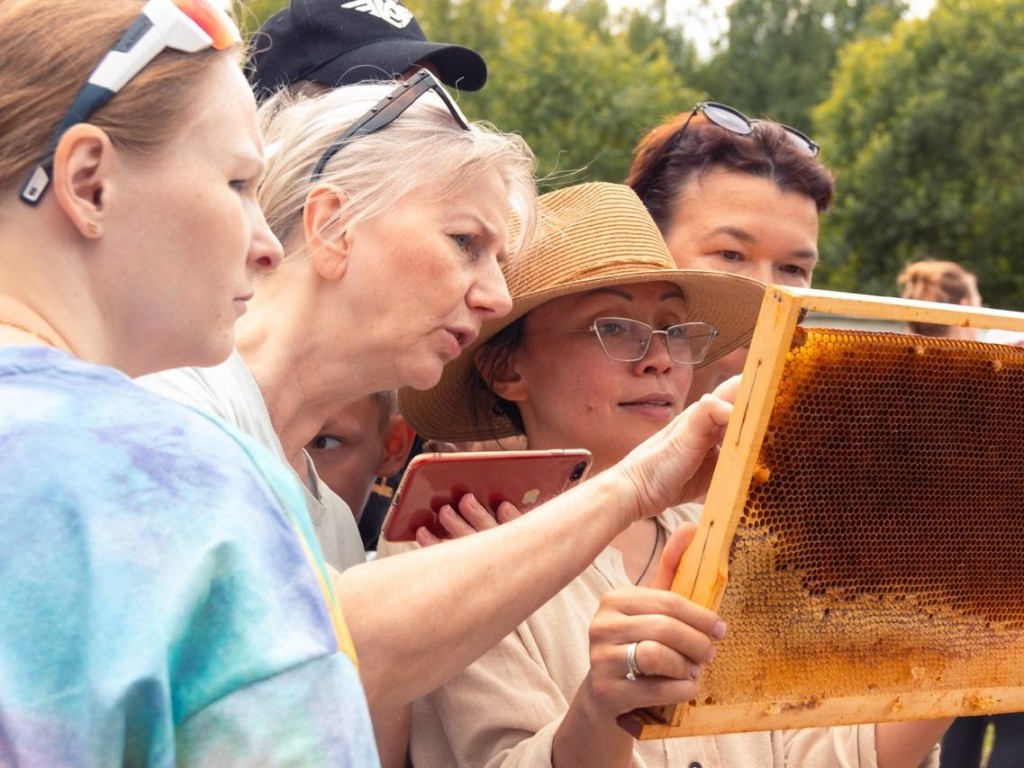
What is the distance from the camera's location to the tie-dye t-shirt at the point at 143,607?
47.8 inches

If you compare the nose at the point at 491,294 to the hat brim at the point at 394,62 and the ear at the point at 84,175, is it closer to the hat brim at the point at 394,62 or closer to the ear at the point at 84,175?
the hat brim at the point at 394,62

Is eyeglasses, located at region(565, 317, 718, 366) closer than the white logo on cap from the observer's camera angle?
Yes

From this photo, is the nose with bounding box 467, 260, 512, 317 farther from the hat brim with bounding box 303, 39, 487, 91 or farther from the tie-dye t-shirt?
the tie-dye t-shirt

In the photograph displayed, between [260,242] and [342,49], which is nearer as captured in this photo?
[260,242]

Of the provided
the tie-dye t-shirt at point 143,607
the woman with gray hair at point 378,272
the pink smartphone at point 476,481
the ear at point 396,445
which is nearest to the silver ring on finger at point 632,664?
the woman with gray hair at point 378,272

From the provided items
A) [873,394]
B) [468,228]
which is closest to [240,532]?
[873,394]

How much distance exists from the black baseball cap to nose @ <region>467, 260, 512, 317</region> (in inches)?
33.7

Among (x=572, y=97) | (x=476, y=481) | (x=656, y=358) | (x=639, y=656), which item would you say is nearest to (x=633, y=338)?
(x=656, y=358)

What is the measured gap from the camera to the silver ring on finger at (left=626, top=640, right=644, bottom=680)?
2.31 meters

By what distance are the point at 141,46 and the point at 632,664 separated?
138 cm

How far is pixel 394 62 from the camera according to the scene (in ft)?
11.7

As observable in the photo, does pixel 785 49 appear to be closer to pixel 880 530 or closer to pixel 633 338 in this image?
pixel 633 338

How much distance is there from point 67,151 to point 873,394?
1.57 meters

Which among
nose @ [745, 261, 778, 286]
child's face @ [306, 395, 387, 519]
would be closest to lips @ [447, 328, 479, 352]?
child's face @ [306, 395, 387, 519]
